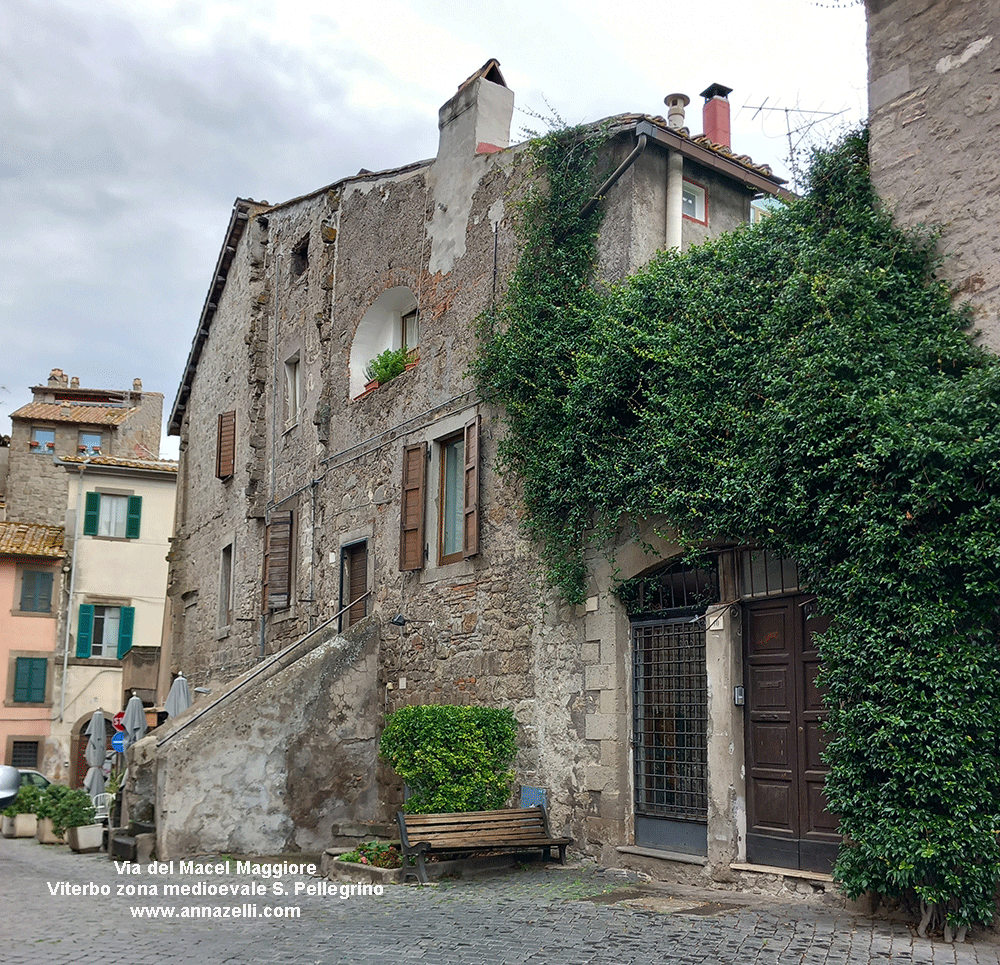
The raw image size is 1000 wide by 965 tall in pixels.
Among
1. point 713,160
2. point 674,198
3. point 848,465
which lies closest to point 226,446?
point 674,198

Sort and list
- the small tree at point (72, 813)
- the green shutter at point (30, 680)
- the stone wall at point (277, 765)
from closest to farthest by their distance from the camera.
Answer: the stone wall at point (277, 765)
the small tree at point (72, 813)
the green shutter at point (30, 680)

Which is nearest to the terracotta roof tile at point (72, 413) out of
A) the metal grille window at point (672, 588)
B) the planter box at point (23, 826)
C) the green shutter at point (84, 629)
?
the green shutter at point (84, 629)

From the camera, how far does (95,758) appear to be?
1548cm

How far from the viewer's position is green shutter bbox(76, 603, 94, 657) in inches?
1073

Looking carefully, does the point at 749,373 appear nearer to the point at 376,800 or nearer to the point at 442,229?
the point at 442,229

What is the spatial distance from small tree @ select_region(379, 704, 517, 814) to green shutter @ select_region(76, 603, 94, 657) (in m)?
19.5

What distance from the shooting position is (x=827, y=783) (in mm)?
7043

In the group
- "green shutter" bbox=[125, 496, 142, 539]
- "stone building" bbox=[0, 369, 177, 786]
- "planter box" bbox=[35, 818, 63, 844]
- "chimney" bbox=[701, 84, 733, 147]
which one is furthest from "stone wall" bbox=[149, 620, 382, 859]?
"green shutter" bbox=[125, 496, 142, 539]

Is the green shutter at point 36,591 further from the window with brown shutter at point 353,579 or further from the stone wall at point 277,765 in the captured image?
the stone wall at point 277,765

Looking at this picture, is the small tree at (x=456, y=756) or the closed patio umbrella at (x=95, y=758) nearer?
the small tree at (x=456, y=756)

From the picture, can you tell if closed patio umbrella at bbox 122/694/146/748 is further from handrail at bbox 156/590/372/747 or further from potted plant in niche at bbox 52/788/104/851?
handrail at bbox 156/590/372/747

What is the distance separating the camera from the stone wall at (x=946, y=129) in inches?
290

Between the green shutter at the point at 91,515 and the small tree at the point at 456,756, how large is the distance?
20121 millimetres

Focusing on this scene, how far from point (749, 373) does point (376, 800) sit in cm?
653
